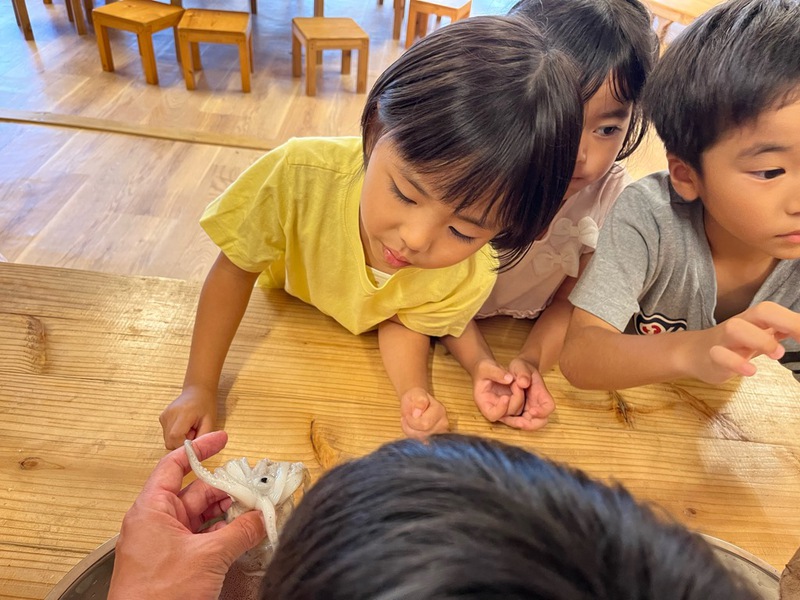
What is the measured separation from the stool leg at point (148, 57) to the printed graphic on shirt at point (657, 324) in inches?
103

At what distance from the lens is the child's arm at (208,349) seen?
1.94ft

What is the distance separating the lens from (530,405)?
69cm

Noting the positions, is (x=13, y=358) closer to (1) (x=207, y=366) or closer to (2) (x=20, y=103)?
(1) (x=207, y=366)

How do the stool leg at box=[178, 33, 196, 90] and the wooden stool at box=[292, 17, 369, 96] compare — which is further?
the wooden stool at box=[292, 17, 369, 96]

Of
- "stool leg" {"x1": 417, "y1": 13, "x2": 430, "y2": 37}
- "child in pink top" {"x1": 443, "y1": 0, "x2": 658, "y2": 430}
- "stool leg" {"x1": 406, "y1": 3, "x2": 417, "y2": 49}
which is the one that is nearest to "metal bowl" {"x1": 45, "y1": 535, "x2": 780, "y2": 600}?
"child in pink top" {"x1": 443, "y1": 0, "x2": 658, "y2": 430}

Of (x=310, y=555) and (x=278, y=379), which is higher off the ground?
(x=310, y=555)

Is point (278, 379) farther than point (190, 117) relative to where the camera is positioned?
No

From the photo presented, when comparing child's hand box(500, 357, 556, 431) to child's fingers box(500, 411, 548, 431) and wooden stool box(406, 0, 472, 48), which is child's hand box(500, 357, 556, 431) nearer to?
child's fingers box(500, 411, 548, 431)

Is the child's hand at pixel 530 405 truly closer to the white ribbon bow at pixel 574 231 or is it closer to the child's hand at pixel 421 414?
the child's hand at pixel 421 414

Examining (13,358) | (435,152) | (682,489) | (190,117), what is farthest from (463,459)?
(190,117)

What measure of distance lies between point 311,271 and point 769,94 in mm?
588

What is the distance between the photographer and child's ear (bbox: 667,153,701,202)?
27.1 inches

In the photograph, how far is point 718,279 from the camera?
79 cm

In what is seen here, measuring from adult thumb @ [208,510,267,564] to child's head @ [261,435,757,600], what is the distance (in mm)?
192
